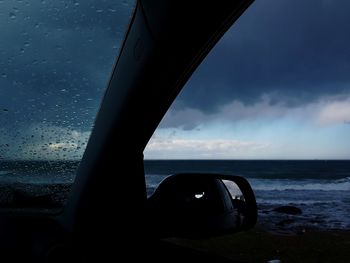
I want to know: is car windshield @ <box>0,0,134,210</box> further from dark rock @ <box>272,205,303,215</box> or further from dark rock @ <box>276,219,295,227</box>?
dark rock @ <box>272,205,303,215</box>

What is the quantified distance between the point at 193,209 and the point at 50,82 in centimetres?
134

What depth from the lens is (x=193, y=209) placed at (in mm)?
1607

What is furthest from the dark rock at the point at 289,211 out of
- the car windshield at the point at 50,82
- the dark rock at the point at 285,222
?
the car windshield at the point at 50,82

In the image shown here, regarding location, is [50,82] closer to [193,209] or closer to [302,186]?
[193,209]

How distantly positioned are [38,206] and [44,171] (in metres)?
0.23

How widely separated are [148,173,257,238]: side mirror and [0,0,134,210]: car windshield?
2.49 ft

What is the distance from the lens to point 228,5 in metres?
1.49

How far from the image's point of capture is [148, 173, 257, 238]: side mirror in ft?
5.21

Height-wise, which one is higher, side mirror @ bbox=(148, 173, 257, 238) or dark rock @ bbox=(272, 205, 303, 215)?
side mirror @ bbox=(148, 173, 257, 238)

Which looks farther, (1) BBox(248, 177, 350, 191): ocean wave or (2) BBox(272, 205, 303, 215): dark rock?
(1) BBox(248, 177, 350, 191): ocean wave

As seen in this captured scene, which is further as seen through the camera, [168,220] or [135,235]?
[135,235]

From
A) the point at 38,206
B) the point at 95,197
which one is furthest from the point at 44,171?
the point at 95,197

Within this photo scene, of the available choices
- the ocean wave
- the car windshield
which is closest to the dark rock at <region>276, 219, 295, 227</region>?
the car windshield

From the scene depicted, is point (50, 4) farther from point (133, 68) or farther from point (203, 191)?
point (203, 191)
